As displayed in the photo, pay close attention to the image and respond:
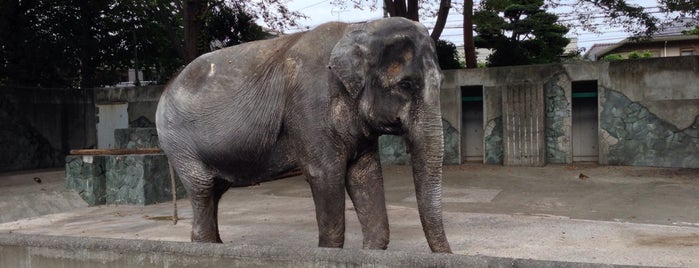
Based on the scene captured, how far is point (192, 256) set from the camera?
14.0 ft

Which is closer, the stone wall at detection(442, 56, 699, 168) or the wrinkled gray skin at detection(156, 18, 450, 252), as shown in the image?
the wrinkled gray skin at detection(156, 18, 450, 252)

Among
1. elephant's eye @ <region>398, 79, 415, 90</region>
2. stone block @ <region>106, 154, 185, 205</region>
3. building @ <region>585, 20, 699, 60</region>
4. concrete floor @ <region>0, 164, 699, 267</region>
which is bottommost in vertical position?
concrete floor @ <region>0, 164, 699, 267</region>

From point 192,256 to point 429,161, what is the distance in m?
1.68

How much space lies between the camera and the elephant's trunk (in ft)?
14.8

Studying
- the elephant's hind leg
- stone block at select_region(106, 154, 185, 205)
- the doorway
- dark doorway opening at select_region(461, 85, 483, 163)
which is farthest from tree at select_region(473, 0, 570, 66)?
the elephant's hind leg

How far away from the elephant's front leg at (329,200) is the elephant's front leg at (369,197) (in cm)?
24

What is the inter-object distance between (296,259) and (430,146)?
1.23 m

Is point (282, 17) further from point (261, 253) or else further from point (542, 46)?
point (261, 253)

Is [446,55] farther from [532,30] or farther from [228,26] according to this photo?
[532,30]

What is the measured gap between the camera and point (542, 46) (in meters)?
25.9

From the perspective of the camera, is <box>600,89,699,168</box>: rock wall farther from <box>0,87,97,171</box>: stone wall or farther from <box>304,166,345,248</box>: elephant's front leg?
<box>0,87,97,171</box>: stone wall

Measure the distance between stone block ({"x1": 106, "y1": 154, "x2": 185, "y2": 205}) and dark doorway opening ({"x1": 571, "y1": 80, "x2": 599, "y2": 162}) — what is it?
30.9 feet

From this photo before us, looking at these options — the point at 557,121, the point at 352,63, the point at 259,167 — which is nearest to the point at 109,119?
the point at 557,121

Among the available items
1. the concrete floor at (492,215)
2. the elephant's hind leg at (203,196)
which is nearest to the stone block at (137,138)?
the concrete floor at (492,215)
